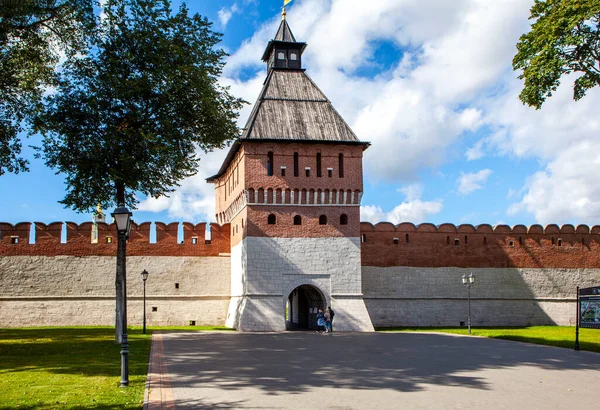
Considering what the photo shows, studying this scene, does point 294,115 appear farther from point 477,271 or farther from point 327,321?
point 477,271

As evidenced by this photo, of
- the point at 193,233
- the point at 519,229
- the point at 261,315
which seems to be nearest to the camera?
the point at 261,315

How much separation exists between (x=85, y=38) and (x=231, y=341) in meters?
10.5

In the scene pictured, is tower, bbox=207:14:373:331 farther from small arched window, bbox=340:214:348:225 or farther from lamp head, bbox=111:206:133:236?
lamp head, bbox=111:206:133:236

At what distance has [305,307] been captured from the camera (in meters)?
29.5

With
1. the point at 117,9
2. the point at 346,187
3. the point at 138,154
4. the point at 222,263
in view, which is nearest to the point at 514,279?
the point at 346,187

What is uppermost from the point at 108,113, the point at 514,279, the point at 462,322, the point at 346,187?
the point at 108,113

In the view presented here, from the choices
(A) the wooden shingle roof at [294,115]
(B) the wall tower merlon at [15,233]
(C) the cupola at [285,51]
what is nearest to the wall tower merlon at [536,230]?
(A) the wooden shingle roof at [294,115]

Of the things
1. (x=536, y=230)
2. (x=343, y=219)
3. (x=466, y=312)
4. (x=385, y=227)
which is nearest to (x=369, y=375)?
(x=343, y=219)

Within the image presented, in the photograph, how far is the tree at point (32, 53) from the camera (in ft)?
59.6

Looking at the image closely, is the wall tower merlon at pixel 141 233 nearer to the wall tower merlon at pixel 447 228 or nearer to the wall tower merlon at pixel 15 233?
the wall tower merlon at pixel 15 233

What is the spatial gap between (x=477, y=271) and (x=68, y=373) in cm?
2209

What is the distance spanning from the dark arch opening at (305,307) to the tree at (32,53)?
1267 centimetres

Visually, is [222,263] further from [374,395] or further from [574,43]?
[374,395]

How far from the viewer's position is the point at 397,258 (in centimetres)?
2892
